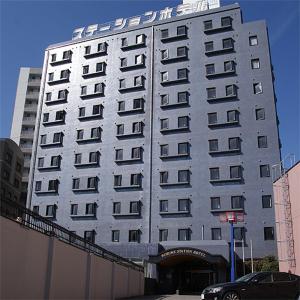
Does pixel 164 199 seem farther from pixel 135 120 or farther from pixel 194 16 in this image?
pixel 194 16

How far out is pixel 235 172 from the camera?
164 ft

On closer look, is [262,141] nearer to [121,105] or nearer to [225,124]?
[225,124]

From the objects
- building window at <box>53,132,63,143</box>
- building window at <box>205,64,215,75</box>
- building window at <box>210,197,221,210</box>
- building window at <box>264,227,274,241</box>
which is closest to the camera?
building window at <box>264,227,274,241</box>

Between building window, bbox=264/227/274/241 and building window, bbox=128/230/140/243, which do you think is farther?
building window, bbox=128/230/140/243

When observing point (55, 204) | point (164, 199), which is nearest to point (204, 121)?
point (164, 199)

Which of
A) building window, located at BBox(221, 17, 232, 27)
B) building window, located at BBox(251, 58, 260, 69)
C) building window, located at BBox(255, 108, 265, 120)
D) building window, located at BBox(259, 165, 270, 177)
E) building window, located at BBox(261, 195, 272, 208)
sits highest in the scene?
building window, located at BBox(221, 17, 232, 27)

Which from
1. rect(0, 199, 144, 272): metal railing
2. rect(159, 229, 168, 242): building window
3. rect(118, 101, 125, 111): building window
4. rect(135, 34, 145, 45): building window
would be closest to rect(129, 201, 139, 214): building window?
rect(159, 229, 168, 242): building window

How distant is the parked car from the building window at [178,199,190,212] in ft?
102

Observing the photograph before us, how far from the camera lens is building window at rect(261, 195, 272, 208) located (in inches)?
1854

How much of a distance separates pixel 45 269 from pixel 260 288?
8.70 m

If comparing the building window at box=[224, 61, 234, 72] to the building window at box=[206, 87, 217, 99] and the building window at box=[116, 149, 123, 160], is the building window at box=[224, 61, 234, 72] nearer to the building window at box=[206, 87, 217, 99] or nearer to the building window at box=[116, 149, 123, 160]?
the building window at box=[206, 87, 217, 99]

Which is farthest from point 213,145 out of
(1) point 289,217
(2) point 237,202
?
(1) point 289,217

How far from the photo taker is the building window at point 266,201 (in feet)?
155

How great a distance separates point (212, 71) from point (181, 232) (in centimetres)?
2066
